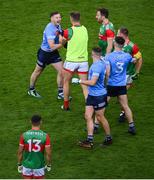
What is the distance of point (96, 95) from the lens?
12984 mm

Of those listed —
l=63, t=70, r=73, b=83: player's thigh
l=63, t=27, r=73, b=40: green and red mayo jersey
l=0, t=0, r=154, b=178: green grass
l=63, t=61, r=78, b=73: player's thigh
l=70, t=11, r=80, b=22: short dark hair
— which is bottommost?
l=0, t=0, r=154, b=178: green grass

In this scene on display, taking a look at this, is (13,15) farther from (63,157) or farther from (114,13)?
(63,157)

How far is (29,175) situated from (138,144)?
337cm

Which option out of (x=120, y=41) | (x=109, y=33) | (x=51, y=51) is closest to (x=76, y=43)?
(x=109, y=33)

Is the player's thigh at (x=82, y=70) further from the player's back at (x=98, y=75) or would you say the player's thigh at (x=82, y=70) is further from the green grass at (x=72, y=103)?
the player's back at (x=98, y=75)

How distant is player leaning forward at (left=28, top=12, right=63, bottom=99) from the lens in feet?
49.2

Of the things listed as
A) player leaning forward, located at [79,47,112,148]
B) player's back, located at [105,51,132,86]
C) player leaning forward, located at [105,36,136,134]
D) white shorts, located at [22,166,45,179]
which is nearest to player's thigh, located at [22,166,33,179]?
white shorts, located at [22,166,45,179]

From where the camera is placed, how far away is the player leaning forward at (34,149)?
34.9 feet

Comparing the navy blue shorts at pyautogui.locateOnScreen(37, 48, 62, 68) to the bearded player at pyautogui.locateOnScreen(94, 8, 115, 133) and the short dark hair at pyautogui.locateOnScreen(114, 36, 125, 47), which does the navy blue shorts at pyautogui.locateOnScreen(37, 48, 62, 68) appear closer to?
the bearded player at pyautogui.locateOnScreen(94, 8, 115, 133)

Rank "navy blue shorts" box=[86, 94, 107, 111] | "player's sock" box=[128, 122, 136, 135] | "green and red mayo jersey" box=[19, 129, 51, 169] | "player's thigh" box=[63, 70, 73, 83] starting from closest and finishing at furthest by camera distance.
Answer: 1. "green and red mayo jersey" box=[19, 129, 51, 169]
2. "navy blue shorts" box=[86, 94, 107, 111]
3. "player's sock" box=[128, 122, 136, 135]
4. "player's thigh" box=[63, 70, 73, 83]

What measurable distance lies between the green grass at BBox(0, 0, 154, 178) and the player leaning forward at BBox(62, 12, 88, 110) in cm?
110

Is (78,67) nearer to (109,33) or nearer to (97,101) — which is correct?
(109,33)

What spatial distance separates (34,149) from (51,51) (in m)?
5.26

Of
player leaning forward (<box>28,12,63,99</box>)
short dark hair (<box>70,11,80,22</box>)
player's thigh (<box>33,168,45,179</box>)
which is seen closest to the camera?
player's thigh (<box>33,168,45,179</box>)
